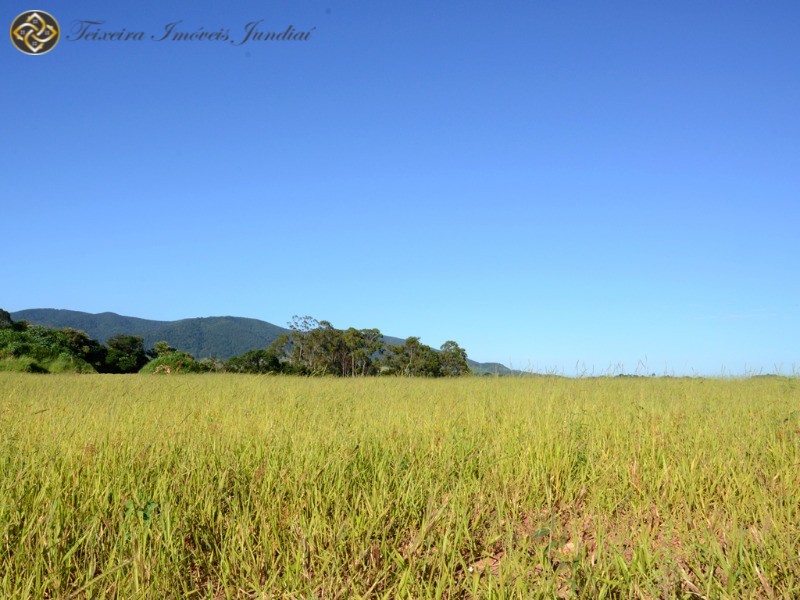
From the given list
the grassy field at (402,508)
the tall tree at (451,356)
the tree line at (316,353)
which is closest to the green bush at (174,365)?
the tree line at (316,353)

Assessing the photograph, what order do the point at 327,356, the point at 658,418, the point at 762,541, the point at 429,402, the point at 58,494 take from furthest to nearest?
1. the point at 327,356
2. the point at 429,402
3. the point at 658,418
4. the point at 58,494
5. the point at 762,541

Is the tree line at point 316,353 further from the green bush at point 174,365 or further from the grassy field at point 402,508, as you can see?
the grassy field at point 402,508

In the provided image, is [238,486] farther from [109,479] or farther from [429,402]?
Result: [429,402]

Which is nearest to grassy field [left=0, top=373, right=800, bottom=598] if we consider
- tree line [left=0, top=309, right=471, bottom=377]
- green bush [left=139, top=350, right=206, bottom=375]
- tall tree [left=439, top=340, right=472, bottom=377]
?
green bush [left=139, top=350, right=206, bottom=375]

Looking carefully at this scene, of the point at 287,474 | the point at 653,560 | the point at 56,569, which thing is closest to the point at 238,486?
the point at 287,474

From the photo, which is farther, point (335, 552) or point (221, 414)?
point (221, 414)

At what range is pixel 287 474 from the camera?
3721 millimetres

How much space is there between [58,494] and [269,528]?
3.92 feet

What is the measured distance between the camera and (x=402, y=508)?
11.3 feet

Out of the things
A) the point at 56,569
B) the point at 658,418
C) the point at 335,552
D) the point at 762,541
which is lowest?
the point at 56,569

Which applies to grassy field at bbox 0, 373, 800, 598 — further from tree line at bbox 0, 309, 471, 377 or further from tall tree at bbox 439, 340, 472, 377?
tall tree at bbox 439, 340, 472, 377

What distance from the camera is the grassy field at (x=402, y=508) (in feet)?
8.89

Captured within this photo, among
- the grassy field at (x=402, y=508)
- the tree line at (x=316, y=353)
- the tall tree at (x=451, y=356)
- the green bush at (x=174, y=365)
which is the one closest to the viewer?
the grassy field at (x=402, y=508)

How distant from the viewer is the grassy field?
2709 millimetres
